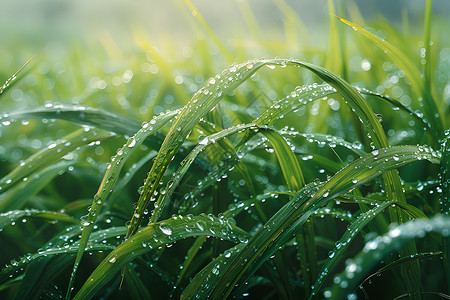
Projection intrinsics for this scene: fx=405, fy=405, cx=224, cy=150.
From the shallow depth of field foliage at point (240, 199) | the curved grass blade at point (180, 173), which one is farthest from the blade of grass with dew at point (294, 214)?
the curved grass blade at point (180, 173)

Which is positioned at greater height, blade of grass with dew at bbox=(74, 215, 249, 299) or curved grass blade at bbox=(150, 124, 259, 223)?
curved grass blade at bbox=(150, 124, 259, 223)

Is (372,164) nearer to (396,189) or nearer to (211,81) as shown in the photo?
(396,189)

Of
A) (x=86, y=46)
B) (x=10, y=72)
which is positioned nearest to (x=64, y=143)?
(x=10, y=72)

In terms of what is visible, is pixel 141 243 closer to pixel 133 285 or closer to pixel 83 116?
pixel 133 285

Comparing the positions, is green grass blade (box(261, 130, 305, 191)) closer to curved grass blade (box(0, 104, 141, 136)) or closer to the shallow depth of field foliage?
the shallow depth of field foliage

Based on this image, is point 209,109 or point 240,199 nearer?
point 209,109

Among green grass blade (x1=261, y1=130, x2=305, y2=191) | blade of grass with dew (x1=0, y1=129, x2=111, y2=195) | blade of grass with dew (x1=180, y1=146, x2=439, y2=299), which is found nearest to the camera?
blade of grass with dew (x1=180, y1=146, x2=439, y2=299)

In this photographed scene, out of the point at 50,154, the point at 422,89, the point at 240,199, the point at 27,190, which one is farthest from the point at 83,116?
the point at 422,89

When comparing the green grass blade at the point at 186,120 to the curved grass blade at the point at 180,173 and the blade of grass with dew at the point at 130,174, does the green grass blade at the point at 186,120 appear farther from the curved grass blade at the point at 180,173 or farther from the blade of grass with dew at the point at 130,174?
the blade of grass with dew at the point at 130,174

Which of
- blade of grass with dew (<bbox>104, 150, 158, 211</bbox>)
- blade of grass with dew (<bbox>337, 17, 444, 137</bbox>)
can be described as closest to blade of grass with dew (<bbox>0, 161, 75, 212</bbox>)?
blade of grass with dew (<bbox>104, 150, 158, 211</bbox>)
